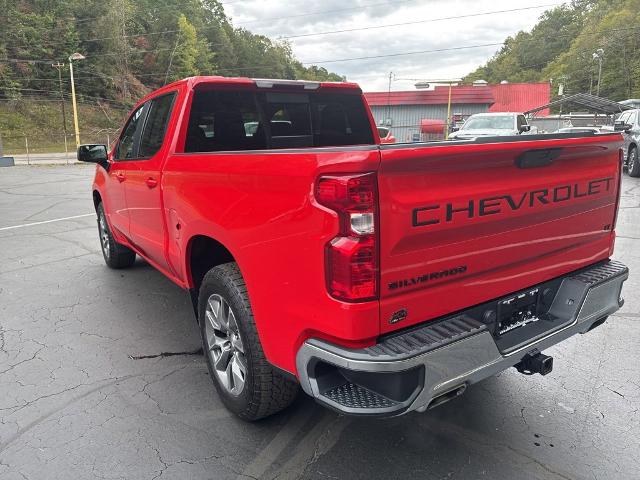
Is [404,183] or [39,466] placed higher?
[404,183]

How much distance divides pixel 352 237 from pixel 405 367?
1.75 feet

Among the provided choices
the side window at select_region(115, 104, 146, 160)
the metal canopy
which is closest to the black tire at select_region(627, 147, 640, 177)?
the side window at select_region(115, 104, 146, 160)

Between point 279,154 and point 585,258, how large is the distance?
1900 millimetres

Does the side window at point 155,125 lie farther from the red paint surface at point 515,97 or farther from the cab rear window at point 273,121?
the red paint surface at point 515,97

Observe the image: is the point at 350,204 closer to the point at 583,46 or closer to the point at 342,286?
the point at 342,286

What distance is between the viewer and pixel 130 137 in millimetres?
4652

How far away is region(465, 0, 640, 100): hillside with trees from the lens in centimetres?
6731

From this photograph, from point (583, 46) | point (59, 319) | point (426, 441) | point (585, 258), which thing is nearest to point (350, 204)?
point (426, 441)

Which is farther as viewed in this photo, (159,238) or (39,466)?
(159,238)

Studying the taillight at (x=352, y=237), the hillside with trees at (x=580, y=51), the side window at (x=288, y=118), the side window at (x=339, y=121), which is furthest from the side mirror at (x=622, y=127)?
the hillside with trees at (x=580, y=51)

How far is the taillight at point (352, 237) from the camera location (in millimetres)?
1889

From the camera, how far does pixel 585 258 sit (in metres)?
2.88

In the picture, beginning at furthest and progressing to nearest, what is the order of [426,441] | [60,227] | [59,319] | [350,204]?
1. [60,227]
2. [59,319]
3. [426,441]
4. [350,204]

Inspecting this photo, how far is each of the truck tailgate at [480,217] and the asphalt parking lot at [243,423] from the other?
0.84 m
